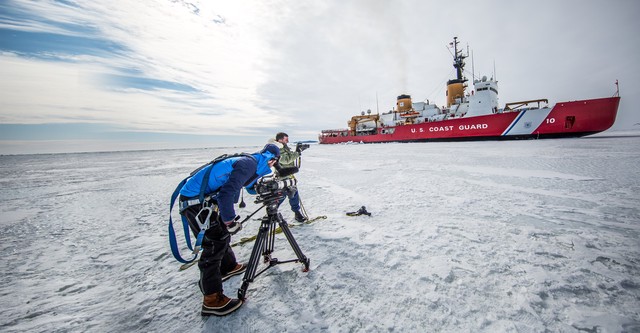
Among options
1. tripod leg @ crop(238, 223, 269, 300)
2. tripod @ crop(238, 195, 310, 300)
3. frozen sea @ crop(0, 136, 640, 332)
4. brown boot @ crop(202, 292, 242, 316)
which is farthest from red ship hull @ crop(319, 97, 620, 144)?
brown boot @ crop(202, 292, 242, 316)

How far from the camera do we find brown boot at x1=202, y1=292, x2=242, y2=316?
6.38 feet

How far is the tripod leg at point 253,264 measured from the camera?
204 cm

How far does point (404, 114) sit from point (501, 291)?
2961cm

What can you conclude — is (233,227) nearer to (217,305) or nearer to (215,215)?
(215,215)

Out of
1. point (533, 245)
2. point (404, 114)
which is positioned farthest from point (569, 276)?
point (404, 114)

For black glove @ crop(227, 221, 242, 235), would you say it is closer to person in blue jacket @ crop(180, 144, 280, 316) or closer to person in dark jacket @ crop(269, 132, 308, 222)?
person in blue jacket @ crop(180, 144, 280, 316)

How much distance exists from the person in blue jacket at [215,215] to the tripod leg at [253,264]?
0.10 m

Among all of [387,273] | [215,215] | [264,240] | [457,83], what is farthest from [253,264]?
[457,83]

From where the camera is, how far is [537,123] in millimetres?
17984

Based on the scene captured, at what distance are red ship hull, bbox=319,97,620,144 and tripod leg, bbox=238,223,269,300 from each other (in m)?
23.5

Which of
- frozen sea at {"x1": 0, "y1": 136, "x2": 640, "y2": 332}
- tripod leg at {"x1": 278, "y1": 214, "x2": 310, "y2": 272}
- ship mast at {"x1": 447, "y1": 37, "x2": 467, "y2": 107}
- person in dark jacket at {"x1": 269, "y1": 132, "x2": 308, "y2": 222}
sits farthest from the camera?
ship mast at {"x1": 447, "y1": 37, "x2": 467, "y2": 107}

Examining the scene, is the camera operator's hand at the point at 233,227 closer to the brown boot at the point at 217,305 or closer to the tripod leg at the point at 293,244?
the tripod leg at the point at 293,244

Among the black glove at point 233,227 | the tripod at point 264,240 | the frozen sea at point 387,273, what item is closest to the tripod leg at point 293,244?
the tripod at point 264,240

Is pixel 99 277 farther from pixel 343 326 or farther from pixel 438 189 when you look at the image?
pixel 438 189
